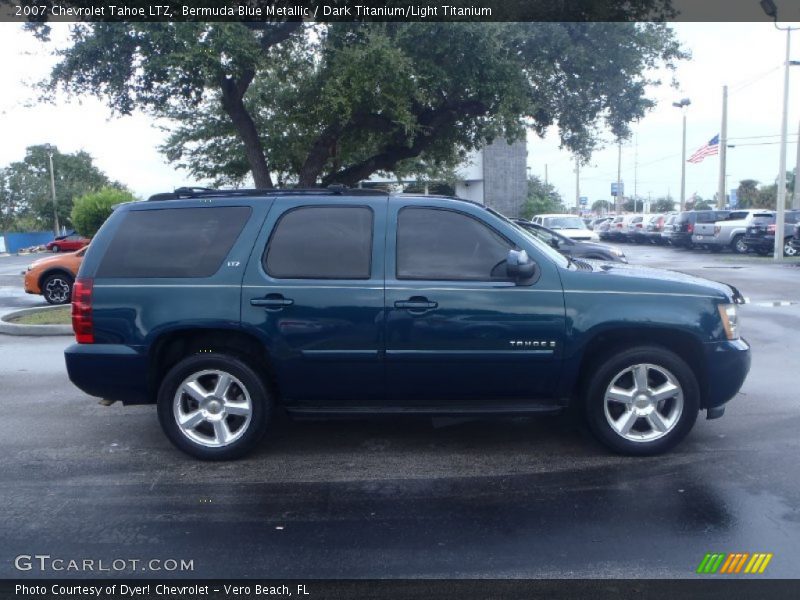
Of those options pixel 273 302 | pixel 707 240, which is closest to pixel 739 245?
pixel 707 240

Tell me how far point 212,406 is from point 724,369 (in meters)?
3.69

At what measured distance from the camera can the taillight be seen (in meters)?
5.81

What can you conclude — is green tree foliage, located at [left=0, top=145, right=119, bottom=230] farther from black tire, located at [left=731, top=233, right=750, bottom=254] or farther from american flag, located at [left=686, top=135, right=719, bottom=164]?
black tire, located at [left=731, top=233, right=750, bottom=254]

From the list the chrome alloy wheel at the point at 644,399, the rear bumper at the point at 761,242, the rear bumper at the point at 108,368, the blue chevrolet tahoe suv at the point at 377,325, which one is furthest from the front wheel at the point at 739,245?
the rear bumper at the point at 108,368

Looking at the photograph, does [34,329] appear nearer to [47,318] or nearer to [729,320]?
[47,318]

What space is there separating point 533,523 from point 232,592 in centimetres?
178

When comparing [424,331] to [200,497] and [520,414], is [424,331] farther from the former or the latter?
[200,497]

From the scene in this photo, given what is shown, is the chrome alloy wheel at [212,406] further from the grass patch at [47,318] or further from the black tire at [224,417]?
the grass patch at [47,318]

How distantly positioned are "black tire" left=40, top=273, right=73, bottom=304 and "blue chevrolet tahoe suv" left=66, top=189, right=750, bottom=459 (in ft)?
37.5

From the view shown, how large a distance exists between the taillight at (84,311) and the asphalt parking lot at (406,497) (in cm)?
95

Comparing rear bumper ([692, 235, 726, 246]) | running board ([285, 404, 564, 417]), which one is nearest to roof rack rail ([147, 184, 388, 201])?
running board ([285, 404, 564, 417])

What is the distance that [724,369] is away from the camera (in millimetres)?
5762

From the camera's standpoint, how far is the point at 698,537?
14.7 ft

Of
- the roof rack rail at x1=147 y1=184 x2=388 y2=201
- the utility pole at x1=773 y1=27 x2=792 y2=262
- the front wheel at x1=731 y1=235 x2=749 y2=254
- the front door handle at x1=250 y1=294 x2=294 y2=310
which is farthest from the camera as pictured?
the front wheel at x1=731 y1=235 x2=749 y2=254
